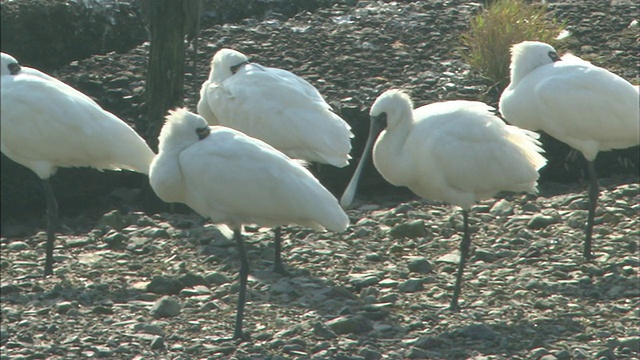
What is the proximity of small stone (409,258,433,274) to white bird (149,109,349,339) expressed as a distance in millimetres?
A: 1302

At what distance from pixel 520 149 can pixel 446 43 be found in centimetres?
479

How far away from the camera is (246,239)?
984 centimetres

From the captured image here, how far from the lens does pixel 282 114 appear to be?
9.53 meters

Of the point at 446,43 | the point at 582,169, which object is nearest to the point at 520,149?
the point at 582,169

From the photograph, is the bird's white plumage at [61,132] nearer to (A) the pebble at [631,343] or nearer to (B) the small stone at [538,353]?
(B) the small stone at [538,353]

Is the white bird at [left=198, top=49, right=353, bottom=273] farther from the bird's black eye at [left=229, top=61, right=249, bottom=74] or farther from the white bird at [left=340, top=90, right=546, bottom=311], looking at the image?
the white bird at [left=340, top=90, right=546, bottom=311]

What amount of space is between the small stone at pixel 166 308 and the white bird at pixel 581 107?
276cm

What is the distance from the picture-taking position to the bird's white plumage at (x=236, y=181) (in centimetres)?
763

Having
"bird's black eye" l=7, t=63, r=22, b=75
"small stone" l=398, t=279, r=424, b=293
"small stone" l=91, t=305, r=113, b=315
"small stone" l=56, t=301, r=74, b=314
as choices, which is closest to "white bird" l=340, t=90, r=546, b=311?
"small stone" l=398, t=279, r=424, b=293

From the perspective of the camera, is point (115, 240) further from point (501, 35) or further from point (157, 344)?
point (501, 35)

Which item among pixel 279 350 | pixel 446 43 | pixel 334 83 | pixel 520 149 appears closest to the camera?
pixel 279 350

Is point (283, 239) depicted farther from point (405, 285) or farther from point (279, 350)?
point (279, 350)

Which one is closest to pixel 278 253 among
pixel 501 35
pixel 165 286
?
pixel 165 286

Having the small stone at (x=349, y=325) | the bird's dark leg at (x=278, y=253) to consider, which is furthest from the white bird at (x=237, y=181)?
the bird's dark leg at (x=278, y=253)
